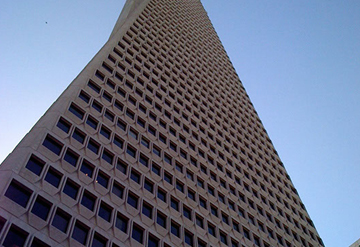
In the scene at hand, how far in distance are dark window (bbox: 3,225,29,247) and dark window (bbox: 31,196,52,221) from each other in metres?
1.68

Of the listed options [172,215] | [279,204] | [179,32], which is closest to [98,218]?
[172,215]

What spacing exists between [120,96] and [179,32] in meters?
36.0

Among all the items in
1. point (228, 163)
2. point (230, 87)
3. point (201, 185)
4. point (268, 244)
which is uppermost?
point (230, 87)

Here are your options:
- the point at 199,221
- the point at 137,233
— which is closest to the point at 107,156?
the point at 137,233

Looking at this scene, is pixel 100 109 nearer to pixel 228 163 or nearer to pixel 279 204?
pixel 228 163

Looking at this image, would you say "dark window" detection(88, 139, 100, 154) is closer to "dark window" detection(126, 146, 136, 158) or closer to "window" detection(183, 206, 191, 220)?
"dark window" detection(126, 146, 136, 158)

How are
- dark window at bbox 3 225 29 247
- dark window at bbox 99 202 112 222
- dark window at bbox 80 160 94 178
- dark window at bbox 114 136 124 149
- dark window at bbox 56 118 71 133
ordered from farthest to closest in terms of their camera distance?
dark window at bbox 114 136 124 149 → dark window at bbox 56 118 71 133 → dark window at bbox 80 160 94 178 → dark window at bbox 99 202 112 222 → dark window at bbox 3 225 29 247

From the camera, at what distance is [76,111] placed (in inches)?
1298

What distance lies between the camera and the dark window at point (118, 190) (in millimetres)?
29469

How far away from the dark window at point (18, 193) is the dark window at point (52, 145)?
457 cm

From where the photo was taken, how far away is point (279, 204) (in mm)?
47375

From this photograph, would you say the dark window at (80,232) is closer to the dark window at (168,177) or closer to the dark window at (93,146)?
the dark window at (93,146)

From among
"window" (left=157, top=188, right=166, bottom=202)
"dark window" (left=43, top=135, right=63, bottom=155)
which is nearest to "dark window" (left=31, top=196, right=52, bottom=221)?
"dark window" (left=43, top=135, right=63, bottom=155)

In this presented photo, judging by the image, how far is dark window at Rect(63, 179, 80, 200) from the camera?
26.1 metres
